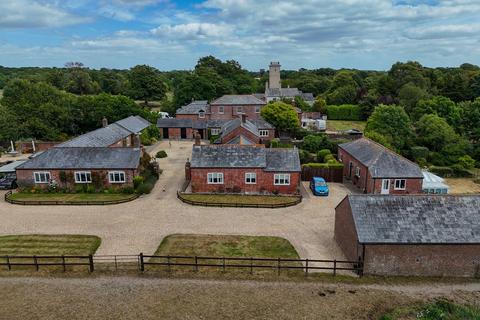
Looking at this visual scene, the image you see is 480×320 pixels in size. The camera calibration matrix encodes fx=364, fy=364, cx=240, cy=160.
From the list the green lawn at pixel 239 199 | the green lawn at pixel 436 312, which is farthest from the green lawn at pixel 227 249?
the green lawn at pixel 239 199

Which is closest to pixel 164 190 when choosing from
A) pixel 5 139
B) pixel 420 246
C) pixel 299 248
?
pixel 299 248

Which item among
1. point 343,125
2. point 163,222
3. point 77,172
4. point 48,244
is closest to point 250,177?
point 163,222

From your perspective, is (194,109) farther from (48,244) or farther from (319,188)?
(48,244)

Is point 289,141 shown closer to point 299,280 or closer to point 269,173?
point 269,173

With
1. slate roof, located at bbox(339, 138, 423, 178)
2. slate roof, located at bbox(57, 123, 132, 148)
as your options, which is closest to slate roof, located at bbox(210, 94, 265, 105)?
slate roof, located at bbox(57, 123, 132, 148)

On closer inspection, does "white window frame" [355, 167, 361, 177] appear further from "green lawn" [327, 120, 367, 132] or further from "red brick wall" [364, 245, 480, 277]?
"green lawn" [327, 120, 367, 132]

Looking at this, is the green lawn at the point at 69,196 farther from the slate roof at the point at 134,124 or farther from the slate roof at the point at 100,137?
the slate roof at the point at 134,124

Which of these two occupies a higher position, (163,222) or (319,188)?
(319,188)
